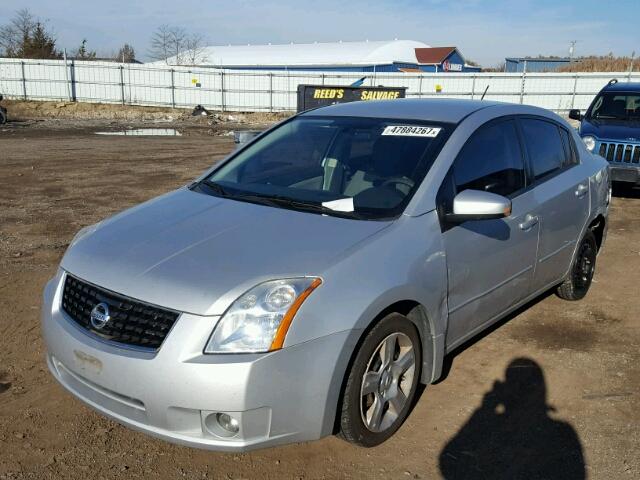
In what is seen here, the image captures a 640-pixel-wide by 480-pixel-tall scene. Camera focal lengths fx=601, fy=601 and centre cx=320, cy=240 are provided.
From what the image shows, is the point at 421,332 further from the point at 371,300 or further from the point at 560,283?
the point at 560,283

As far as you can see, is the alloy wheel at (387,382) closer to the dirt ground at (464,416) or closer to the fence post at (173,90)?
the dirt ground at (464,416)

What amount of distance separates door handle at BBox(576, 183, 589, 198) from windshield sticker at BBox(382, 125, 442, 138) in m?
1.62

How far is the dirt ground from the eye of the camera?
2.90m

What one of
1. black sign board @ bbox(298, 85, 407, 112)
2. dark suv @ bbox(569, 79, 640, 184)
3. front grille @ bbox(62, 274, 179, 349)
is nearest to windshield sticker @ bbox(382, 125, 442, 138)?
front grille @ bbox(62, 274, 179, 349)

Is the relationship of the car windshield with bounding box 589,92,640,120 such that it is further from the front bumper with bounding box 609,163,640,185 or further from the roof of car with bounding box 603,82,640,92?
the front bumper with bounding box 609,163,640,185

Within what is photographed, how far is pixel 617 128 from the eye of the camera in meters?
9.33

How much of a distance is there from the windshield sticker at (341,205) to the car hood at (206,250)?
4.9 inches

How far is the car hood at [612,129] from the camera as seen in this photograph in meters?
9.08

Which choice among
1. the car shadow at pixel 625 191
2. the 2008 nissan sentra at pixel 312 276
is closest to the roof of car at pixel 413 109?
the 2008 nissan sentra at pixel 312 276

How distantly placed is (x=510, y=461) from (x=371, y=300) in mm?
1125

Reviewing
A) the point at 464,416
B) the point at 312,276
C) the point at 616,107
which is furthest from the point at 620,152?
the point at 312,276

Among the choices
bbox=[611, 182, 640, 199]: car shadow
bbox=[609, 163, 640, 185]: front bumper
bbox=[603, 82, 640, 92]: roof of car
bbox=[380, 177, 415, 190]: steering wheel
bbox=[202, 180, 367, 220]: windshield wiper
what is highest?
bbox=[603, 82, 640, 92]: roof of car

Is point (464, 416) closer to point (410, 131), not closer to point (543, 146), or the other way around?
point (410, 131)

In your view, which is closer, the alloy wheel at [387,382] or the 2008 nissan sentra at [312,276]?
the 2008 nissan sentra at [312,276]
